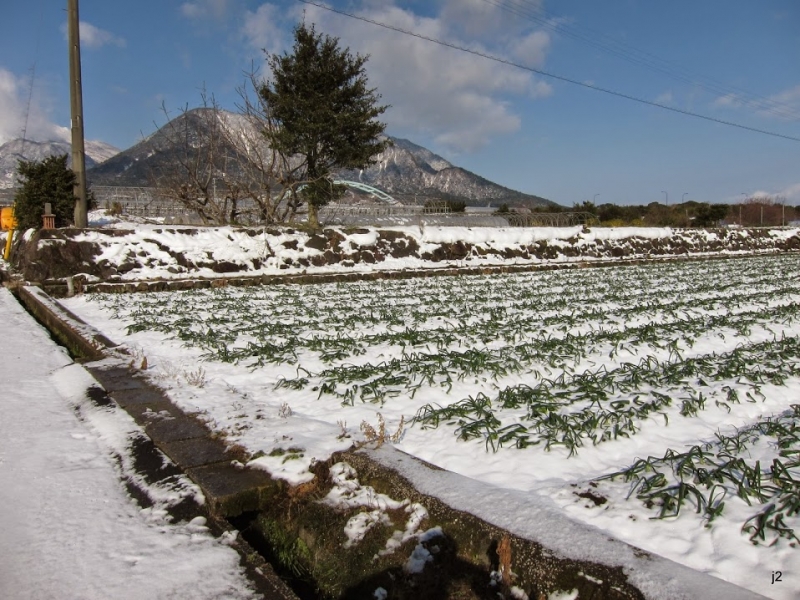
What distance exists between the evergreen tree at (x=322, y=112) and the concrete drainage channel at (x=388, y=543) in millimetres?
19578

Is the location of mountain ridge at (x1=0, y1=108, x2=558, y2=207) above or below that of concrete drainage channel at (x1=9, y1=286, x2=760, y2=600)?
above

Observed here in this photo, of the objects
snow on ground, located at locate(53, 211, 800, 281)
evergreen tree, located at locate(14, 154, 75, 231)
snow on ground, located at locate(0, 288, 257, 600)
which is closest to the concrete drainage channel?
snow on ground, located at locate(0, 288, 257, 600)

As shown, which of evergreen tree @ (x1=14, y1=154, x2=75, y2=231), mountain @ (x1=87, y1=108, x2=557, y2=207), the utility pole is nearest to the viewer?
the utility pole

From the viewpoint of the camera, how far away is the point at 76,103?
12.8 m

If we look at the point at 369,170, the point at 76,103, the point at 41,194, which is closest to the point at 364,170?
the point at 41,194

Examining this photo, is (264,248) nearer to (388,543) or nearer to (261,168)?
(261,168)

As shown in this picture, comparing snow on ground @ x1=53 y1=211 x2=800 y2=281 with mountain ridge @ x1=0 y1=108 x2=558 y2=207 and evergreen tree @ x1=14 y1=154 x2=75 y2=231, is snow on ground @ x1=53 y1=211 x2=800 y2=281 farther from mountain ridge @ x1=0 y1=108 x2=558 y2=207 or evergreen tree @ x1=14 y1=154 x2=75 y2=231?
mountain ridge @ x1=0 y1=108 x2=558 y2=207

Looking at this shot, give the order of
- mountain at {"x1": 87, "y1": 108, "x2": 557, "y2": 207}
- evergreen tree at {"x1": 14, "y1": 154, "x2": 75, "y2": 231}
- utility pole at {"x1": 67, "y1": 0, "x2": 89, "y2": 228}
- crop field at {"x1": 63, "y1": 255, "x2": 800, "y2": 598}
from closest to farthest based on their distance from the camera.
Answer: crop field at {"x1": 63, "y1": 255, "x2": 800, "y2": 598} → utility pole at {"x1": 67, "y1": 0, "x2": 89, "y2": 228} → evergreen tree at {"x1": 14, "y1": 154, "x2": 75, "y2": 231} → mountain at {"x1": 87, "y1": 108, "x2": 557, "y2": 207}

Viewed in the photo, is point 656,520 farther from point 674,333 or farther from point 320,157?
point 320,157

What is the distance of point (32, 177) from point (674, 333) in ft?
58.6

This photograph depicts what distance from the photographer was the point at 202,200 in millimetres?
19375

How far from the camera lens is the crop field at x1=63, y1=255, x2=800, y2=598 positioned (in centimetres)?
187

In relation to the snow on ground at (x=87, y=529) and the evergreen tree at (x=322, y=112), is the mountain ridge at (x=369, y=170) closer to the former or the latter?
the evergreen tree at (x=322, y=112)

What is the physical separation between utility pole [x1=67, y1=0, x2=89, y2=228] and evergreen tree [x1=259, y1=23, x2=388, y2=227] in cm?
871
